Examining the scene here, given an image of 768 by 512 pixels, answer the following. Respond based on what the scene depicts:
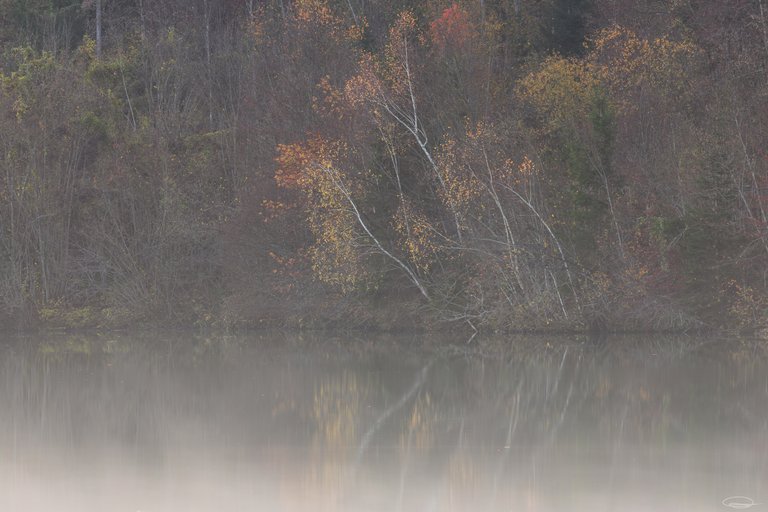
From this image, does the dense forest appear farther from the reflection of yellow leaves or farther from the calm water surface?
the reflection of yellow leaves

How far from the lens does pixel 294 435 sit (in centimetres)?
1412

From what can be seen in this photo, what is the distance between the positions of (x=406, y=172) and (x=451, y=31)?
3.94 meters

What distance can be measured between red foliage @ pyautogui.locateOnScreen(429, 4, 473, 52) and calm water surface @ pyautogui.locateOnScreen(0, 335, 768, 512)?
873 centimetres

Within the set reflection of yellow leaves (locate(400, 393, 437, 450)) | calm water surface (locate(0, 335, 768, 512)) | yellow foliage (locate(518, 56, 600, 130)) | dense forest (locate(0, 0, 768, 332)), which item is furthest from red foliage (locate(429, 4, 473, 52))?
reflection of yellow leaves (locate(400, 393, 437, 450))

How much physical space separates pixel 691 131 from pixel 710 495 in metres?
20.3

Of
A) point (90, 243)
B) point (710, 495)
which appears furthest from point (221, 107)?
point (710, 495)

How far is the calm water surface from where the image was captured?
10.4 metres

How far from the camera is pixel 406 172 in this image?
1165 inches

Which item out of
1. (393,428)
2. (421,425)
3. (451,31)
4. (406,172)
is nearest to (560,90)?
(451,31)

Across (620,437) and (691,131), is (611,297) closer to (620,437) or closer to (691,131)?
(691,131)

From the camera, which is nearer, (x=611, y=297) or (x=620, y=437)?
(x=620, y=437)

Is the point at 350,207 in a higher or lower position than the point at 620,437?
higher

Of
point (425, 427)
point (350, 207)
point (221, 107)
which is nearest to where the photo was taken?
point (425, 427)

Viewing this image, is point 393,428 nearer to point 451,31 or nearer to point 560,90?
point 451,31
